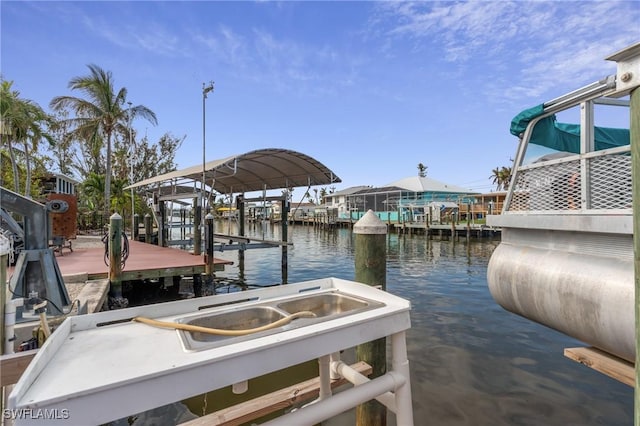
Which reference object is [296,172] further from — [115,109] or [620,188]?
[115,109]

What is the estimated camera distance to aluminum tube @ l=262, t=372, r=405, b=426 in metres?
2.03

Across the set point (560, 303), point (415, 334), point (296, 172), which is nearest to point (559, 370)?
point (415, 334)

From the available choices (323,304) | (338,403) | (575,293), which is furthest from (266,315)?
(575,293)

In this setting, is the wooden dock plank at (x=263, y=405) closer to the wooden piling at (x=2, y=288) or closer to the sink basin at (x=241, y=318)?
the sink basin at (x=241, y=318)

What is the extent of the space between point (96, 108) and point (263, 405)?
90.5 ft

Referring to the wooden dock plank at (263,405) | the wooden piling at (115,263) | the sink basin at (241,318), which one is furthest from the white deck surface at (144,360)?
the wooden piling at (115,263)

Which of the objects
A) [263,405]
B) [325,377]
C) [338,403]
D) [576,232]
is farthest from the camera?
[325,377]

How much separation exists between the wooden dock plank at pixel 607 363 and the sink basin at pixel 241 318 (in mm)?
2360

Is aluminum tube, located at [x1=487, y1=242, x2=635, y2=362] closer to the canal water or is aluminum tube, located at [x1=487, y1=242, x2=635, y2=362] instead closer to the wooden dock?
the canal water

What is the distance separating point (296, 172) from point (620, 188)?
10489mm

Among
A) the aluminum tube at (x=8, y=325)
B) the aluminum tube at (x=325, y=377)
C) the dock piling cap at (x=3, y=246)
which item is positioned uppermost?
the dock piling cap at (x=3, y=246)

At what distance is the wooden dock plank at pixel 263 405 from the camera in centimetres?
269

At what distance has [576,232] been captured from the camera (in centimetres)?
283

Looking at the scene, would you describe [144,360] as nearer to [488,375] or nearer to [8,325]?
[8,325]
